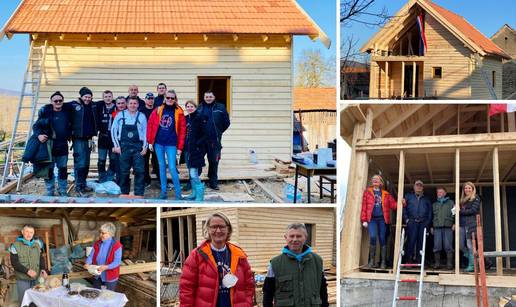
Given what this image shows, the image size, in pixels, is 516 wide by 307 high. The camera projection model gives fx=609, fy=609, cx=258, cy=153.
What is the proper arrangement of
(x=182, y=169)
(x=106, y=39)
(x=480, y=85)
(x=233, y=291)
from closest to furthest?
(x=233, y=291) → (x=182, y=169) → (x=106, y=39) → (x=480, y=85)

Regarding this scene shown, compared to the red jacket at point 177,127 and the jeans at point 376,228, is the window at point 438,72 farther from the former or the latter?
the red jacket at point 177,127

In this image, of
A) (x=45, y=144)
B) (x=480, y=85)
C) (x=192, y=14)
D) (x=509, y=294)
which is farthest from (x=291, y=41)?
(x=480, y=85)

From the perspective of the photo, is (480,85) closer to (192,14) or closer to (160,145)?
(192,14)

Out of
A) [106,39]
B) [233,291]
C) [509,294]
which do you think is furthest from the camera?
[106,39]

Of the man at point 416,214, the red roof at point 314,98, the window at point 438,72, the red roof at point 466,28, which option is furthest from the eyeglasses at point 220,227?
the red roof at point 314,98

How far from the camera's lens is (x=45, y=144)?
24.0 ft

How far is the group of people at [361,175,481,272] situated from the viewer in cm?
754

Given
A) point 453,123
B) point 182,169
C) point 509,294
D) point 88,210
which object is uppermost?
point 453,123

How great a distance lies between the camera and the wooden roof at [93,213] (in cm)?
707

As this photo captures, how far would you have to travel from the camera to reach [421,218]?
786 centimetres

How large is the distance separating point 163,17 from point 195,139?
260 centimetres

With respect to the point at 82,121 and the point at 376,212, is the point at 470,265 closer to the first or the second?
the point at 376,212

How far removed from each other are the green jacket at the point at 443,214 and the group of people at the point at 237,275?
8.99 ft

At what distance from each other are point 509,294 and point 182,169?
4.51 m
